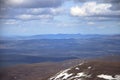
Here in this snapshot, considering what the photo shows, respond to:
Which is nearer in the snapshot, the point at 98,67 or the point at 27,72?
the point at 98,67

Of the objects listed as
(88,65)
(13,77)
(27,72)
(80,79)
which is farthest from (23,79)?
(80,79)

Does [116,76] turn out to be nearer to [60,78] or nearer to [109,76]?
[109,76]

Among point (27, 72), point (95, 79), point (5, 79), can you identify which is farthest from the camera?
point (27, 72)

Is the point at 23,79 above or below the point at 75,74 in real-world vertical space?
below

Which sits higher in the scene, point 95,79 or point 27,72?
point 95,79

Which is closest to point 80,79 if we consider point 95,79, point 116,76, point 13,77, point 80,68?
point 95,79

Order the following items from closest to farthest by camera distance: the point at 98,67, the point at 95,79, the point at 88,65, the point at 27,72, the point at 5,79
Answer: the point at 95,79 → the point at 98,67 → the point at 88,65 → the point at 5,79 → the point at 27,72

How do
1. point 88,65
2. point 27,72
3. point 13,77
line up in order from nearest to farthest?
1. point 88,65
2. point 13,77
3. point 27,72

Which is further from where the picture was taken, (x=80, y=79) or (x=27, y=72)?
(x=27, y=72)

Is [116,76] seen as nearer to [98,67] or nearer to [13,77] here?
[98,67]
